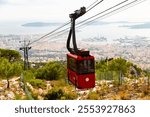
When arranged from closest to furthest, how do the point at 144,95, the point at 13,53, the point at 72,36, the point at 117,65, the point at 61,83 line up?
the point at 72,36 → the point at 144,95 → the point at 61,83 → the point at 117,65 → the point at 13,53

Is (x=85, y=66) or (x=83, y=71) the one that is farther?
(x=83, y=71)

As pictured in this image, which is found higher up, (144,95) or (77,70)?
(77,70)

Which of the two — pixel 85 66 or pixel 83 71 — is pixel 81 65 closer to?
pixel 85 66

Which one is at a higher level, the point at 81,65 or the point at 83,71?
the point at 81,65

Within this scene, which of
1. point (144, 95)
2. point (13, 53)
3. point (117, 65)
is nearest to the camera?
point (144, 95)

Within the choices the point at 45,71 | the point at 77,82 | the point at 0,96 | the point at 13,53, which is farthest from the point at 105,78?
the point at 13,53

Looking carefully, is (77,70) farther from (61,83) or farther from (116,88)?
(61,83)

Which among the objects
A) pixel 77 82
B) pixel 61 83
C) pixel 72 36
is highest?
pixel 72 36

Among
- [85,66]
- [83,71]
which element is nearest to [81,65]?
[85,66]
